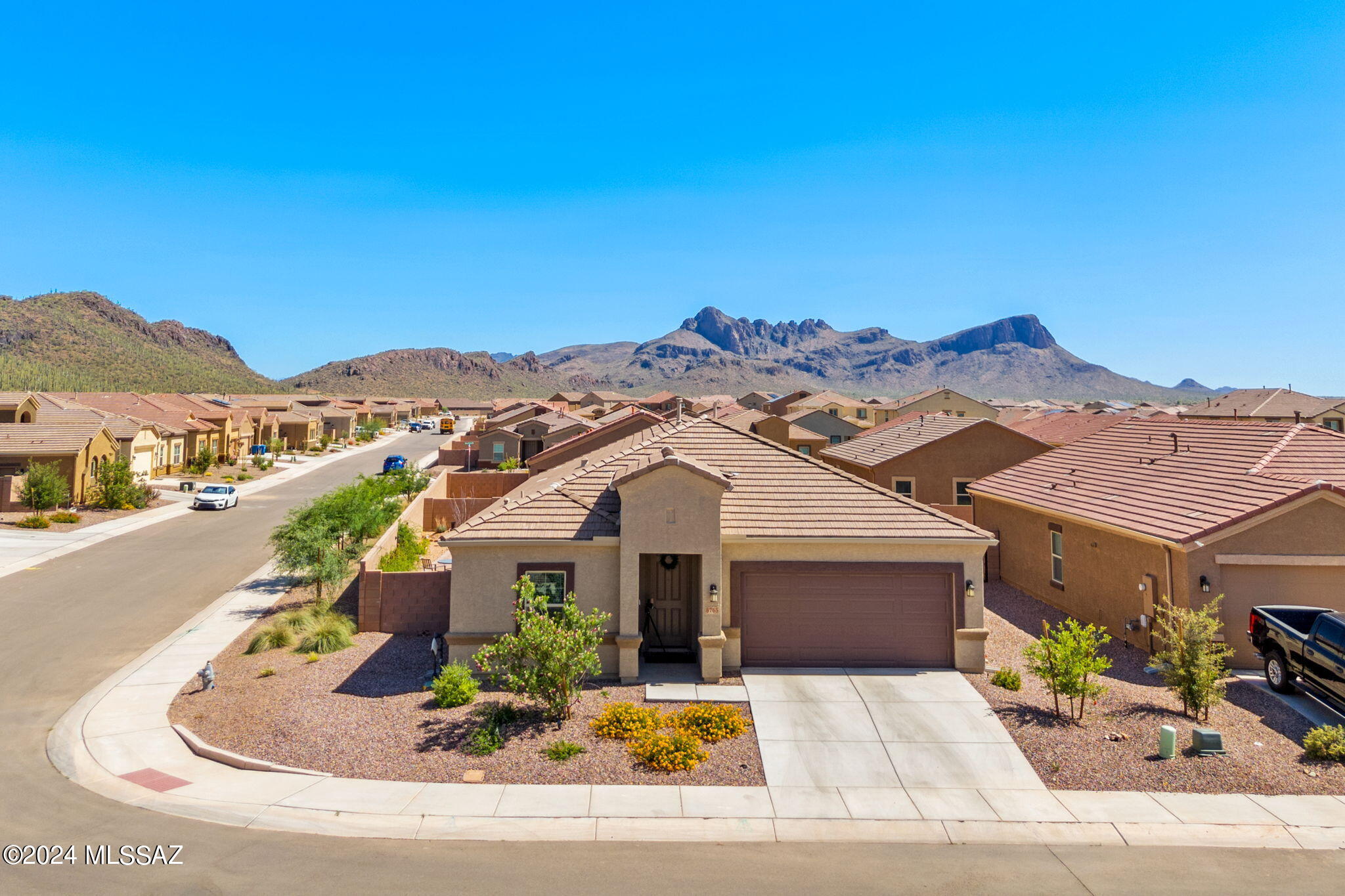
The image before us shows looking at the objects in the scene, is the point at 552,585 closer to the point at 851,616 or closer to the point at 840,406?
the point at 851,616

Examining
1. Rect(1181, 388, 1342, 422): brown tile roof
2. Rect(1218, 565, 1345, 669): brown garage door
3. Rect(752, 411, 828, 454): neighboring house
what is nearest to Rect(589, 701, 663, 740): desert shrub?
Rect(1218, 565, 1345, 669): brown garage door

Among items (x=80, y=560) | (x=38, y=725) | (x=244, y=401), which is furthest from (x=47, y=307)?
(x=38, y=725)

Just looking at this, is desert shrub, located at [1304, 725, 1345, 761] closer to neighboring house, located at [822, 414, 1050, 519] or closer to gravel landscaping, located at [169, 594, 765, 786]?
gravel landscaping, located at [169, 594, 765, 786]

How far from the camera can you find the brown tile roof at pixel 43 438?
109ft

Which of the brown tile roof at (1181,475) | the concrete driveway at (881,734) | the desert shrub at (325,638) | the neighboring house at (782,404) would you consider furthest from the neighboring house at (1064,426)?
the desert shrub at (325,638)

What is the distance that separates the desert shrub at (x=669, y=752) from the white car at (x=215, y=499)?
112 feet

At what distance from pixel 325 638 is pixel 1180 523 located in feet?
60.2

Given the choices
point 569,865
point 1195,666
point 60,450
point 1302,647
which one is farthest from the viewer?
point 60,450

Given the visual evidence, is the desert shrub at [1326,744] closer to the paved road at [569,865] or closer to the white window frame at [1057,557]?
the paved road at [569,865]

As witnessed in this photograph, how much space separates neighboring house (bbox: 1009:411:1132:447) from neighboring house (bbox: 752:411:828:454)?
37.9 feet

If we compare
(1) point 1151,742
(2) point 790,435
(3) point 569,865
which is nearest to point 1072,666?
(1) point 1151,742

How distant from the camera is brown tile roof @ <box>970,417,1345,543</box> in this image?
14.5 m

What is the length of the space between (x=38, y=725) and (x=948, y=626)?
16.4 meters

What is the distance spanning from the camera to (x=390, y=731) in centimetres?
1121
